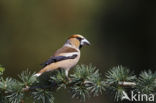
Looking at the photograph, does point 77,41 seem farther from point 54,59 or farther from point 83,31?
point 83,31

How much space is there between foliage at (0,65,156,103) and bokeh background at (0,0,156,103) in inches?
154

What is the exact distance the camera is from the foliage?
12.1 ft

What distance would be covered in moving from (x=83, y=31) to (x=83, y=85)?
614 cm

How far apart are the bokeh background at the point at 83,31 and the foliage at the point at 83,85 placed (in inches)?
154

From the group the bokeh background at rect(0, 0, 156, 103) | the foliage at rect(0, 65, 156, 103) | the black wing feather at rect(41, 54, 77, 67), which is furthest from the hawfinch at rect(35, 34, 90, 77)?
the bokeh background at rect(0, 0, 156, 103)

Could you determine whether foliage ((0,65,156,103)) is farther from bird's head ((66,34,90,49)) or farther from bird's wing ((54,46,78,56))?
bird's head ((66,34,90,49))

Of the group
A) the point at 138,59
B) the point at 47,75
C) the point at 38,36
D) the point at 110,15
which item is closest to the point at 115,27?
the point at 110,15

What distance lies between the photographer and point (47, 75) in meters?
4.05

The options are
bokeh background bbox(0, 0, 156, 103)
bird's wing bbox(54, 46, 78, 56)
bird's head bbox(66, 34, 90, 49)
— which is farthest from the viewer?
bokeh background bbox(0, 0, 156, 103)

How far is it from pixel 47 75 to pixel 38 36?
197 inches

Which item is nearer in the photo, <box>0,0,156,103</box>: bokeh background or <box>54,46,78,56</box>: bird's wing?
<box>54,46,78,56</box>: bird's wing

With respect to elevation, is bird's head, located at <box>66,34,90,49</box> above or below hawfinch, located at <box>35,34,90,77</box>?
above

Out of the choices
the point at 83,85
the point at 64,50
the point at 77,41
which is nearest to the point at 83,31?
the point at 77,41

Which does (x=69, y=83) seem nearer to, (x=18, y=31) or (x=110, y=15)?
(x=18, y=31)
